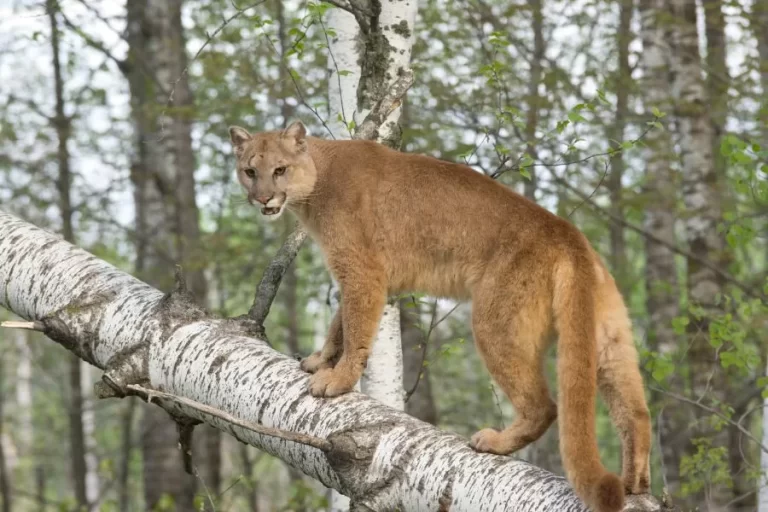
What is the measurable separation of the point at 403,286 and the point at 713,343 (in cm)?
258

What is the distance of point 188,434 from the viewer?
15.6 ft

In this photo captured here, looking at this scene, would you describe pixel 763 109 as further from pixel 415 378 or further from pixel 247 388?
pixel 415 378

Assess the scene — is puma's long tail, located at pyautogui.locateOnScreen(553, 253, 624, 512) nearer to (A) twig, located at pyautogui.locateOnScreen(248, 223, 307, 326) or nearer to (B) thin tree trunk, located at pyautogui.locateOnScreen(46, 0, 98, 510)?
(A) twig, located at pyautogui.locateOnScreen(248, 223, 307, 326)

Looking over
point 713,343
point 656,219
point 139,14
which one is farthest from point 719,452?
point 139,14

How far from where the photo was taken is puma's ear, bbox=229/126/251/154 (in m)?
5.81

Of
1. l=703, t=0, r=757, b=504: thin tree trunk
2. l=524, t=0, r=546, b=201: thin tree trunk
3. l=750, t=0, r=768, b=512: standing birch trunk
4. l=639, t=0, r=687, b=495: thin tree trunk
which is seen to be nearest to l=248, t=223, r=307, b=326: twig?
l=750, t=0, r=768, b=512: standing birch trunk

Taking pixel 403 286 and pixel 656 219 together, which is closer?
pixel 403 286

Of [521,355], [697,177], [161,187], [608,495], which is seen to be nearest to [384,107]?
[521,355]

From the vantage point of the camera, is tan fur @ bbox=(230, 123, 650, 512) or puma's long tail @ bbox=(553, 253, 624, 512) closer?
puma's long tail @ bbox=(553, 253, 624, 512)

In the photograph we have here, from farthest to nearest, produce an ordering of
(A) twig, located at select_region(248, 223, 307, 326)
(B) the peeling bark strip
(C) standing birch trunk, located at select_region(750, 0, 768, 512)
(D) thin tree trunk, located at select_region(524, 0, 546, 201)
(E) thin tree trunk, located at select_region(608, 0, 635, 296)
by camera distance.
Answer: (E) thin tree trunk, located at select_region(608, 0, 635, 296) → (D) thin tree trunk, located at select_region(524, 0, 546, 201) → (C) standing birch trunk, located at select_region(750, 0, 768, 512) → (A) twig, located at select_region(248, 223, 307, 326) → (B) the peeling bark strip

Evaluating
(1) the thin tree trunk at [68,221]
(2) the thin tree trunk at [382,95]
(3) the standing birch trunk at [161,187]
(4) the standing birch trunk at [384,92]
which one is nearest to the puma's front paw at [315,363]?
(2) the thin tree trunk at [382,95]

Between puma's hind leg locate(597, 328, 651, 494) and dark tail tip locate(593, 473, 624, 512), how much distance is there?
2.93 ft

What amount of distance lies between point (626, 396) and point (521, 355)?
0.54 metres

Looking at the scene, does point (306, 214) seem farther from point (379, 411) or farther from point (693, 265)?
point (693, 265)
